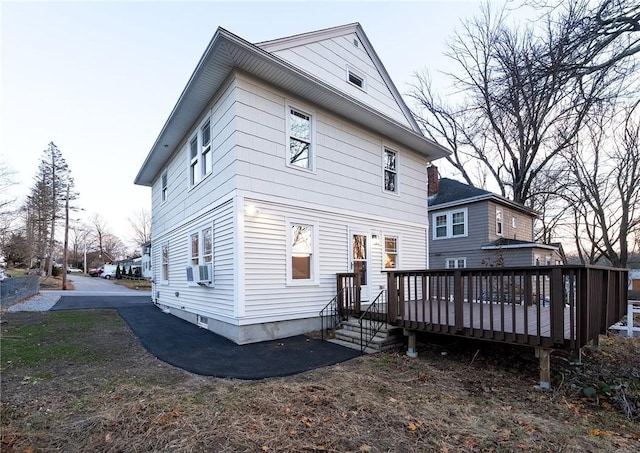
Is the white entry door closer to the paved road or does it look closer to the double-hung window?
the double-hung window

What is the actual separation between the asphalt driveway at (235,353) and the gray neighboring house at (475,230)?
11.9m

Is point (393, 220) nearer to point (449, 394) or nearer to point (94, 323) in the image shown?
point (449, 394)

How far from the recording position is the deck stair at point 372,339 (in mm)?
6359

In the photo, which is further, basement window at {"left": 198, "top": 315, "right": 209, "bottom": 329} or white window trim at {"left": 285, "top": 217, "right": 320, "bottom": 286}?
basement window at {"left": 198, "top": 315, "right": 209, "bottom": 329}

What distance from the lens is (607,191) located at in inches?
776

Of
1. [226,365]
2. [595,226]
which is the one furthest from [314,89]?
[595,226]

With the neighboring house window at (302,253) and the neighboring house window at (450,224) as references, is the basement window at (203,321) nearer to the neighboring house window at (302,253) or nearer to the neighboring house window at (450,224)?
the neighboring house window at (302,253)

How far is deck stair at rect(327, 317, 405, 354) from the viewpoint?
20.9ft

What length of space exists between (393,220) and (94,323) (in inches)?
350

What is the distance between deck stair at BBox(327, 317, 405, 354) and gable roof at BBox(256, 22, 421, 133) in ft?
20.9

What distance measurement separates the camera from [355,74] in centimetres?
975

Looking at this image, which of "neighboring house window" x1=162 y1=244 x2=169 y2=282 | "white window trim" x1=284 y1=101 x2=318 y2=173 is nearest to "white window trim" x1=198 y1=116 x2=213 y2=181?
"white window trim" x1=284 y1=101 x2=318 y2=173

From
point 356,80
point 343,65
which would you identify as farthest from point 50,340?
point 356,80

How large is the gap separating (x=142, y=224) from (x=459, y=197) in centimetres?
4425
